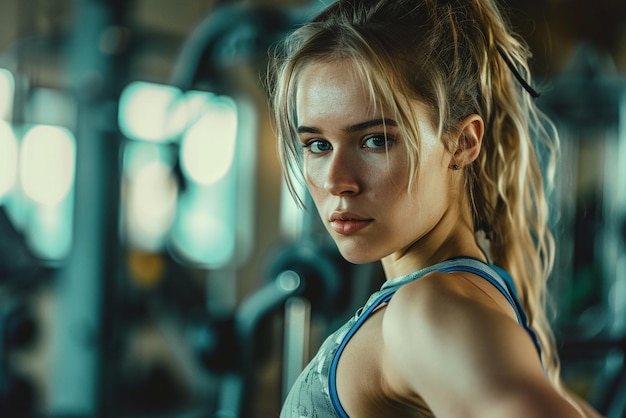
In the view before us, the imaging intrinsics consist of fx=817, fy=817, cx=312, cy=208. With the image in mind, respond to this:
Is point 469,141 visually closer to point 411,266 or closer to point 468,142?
point 468,142

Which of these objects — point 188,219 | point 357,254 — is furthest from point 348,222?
point 188,219

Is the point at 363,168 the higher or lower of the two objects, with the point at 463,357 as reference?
higher

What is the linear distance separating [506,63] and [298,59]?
0.22m

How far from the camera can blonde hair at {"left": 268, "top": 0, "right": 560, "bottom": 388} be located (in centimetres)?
71

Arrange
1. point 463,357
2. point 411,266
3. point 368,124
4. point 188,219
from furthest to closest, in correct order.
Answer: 1. point 188,219
2. point 411,266
3. point 368,124
4. point 463,357

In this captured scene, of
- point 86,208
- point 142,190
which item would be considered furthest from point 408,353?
point 142,190

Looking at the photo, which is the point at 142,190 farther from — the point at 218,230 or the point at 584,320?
the point at 584,320

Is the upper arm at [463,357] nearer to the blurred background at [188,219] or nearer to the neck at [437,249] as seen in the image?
the neck at [437,249]

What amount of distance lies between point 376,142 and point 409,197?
0.06 m

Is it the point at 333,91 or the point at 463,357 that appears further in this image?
the point at 333,91

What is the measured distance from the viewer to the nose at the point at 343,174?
2.32 ft

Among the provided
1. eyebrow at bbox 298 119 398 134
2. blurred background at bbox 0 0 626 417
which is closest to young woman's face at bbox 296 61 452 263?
eyebrow at bbox 298 119 398 134

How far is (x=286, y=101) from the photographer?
2.72ft

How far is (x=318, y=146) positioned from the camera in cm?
75
